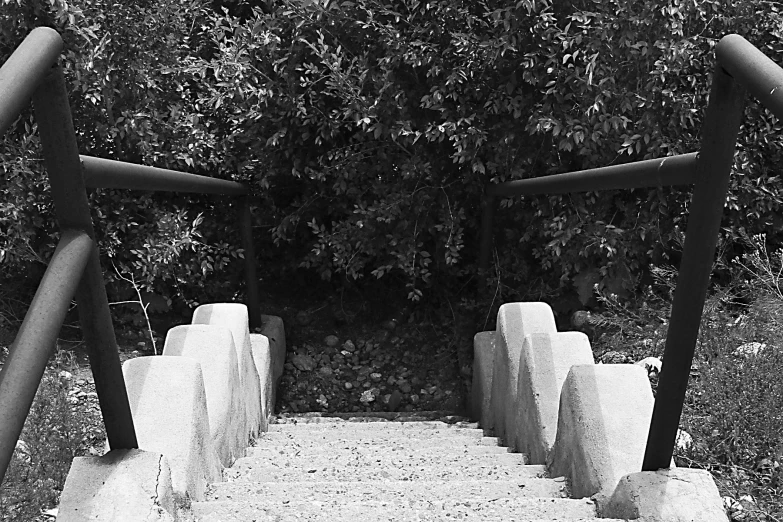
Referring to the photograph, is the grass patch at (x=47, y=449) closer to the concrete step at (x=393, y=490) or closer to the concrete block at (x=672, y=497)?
the concrete step at (x=393, y=490)

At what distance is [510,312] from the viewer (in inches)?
131

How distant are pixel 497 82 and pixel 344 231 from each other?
117 centimetres

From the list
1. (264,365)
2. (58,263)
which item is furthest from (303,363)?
(58,263)

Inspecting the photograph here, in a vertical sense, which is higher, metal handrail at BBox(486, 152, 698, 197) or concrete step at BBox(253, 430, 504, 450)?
metal handrail at BBox(486, 152, 698, 197)

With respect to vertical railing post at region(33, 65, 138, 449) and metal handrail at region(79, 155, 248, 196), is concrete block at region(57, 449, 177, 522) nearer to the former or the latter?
vertical railing post at region(33, 65, 138, 449)

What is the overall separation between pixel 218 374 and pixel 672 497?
1549 mm

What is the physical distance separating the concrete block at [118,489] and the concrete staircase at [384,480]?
0.22 m

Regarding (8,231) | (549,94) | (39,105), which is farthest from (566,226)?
(39,105)

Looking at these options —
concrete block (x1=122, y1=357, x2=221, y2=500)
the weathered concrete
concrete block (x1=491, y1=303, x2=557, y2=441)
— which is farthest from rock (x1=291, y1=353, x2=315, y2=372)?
the weathered concrete

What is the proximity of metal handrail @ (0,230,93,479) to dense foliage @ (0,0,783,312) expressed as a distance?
2919 mm

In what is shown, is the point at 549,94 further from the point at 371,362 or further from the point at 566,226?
the point at 371,362

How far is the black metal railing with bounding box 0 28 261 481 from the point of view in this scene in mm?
1135

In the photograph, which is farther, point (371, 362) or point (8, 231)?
point (371, 362)

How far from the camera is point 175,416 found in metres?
2.06
